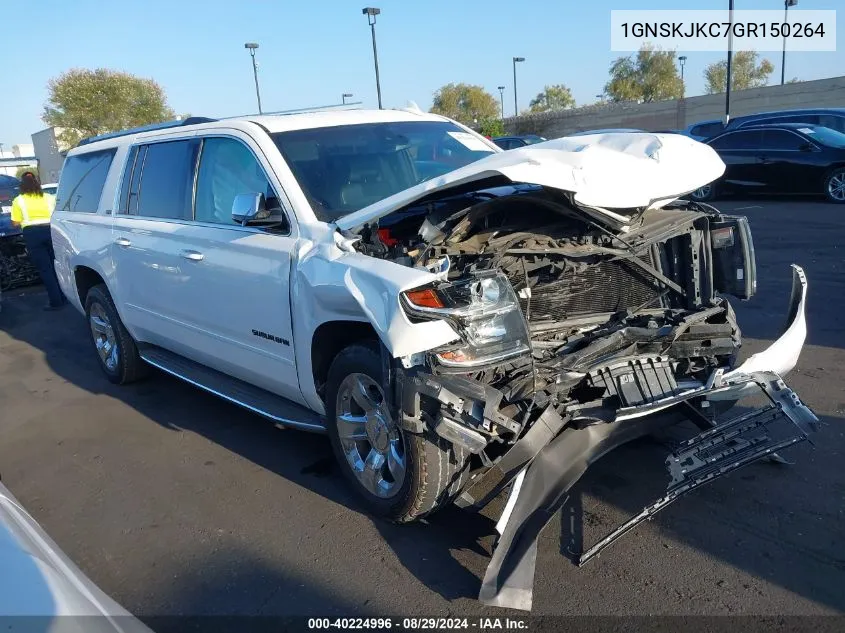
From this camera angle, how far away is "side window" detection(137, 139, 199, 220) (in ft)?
15.2

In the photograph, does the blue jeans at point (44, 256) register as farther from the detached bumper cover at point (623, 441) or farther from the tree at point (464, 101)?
the tree at point (464, 101)

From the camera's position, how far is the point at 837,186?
12797 millimetres

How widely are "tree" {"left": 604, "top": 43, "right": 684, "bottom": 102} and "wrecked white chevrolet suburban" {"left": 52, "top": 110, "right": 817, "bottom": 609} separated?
2512 inches

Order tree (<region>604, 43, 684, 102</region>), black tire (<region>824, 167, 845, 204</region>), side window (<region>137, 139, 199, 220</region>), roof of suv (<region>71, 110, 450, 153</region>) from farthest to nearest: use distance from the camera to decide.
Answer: tree (<region>604, 43, 684, 102</region>) → black tire (<region>824, 167, 845, 204</region>) → side window (<region>137, 139, 199, 220</region>) → roof of suv (<region>71, 110, 450, 153</region>)

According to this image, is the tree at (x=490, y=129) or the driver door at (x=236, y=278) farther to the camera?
the tree at (x=490, y=129)

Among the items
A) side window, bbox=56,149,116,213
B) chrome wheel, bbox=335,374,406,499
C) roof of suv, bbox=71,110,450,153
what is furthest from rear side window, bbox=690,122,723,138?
chrome wheel, bbox=335,374,406,499

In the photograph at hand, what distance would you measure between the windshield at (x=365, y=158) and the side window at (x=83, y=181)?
2.52 metres

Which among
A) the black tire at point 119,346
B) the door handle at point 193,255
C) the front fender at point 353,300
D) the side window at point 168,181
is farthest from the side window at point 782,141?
the front fender at point 353,300

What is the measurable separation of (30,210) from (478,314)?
8.51 metres

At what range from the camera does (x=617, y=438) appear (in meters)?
3.46

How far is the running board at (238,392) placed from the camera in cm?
385

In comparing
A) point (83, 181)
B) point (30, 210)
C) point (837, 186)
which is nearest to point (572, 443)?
point (83, 181)

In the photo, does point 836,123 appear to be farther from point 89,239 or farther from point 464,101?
point 464,101

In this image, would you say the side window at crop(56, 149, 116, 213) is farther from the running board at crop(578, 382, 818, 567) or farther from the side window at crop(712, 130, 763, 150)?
the side window at crop(712, 130, 763, 150)
